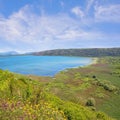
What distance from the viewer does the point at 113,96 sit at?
3822 centimetres

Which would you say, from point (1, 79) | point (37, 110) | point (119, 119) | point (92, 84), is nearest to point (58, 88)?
point (92, 84)

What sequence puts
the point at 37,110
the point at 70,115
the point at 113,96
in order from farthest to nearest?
1. the point at 113,96
2. the point at 70,115
3. the point at 37,110

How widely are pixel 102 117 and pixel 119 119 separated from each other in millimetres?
13453

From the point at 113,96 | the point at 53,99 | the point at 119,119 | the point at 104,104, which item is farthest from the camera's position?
the point at 113,96

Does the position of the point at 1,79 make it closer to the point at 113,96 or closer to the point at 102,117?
the point at 102,117

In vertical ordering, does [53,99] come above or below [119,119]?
above

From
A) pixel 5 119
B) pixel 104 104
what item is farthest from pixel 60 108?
pixel 104 104

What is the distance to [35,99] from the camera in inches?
456

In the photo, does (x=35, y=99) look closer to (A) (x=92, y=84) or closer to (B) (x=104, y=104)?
(B) (x=104, y=104)

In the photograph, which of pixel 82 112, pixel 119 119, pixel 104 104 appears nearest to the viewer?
pixel 82 112

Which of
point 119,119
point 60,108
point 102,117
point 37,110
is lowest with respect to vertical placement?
point 119,119

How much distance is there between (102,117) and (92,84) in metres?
35.4

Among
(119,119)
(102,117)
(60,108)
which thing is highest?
(60,108)

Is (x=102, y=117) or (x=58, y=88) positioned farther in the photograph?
(x=58, y=88)
